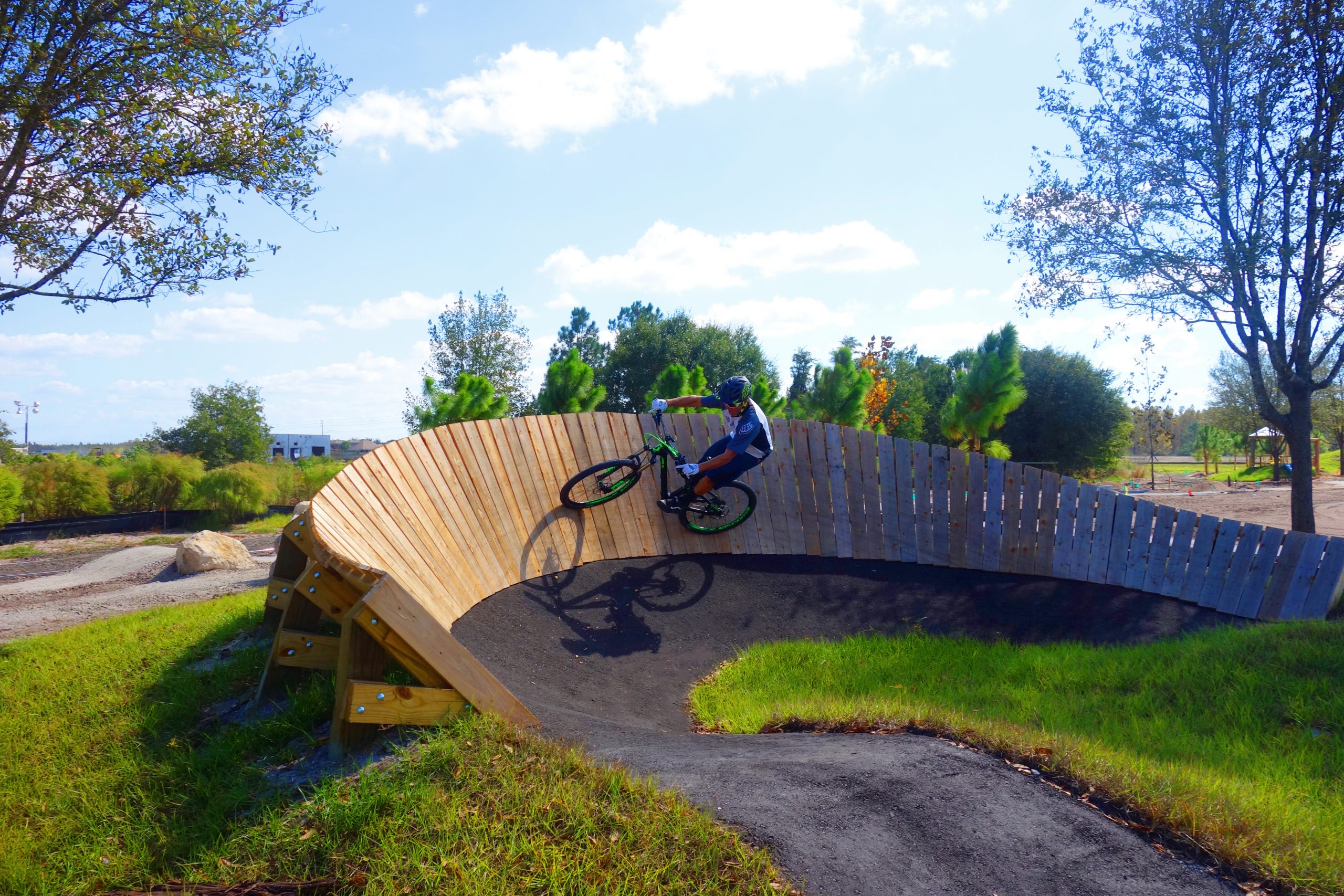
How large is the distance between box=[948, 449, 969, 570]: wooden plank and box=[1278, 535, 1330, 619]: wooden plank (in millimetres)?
3599

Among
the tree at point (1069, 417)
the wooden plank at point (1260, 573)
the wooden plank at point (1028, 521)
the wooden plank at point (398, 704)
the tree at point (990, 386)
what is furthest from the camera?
the tree at point (1069, 417)

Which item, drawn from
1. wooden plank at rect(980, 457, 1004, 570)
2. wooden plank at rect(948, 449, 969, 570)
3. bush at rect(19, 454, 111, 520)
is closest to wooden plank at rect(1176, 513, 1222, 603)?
wooden plank at rect(980, 457, 1004, 570)

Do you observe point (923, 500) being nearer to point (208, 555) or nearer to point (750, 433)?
point (750, 433)

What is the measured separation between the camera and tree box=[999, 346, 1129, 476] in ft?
109

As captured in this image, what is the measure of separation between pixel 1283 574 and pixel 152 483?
25.7 meters

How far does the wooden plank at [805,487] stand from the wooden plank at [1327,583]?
5.69 m

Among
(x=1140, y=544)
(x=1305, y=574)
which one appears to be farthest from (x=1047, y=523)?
(x=1305, y=574)

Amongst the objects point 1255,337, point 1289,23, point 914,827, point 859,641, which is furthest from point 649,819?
point 1289,23

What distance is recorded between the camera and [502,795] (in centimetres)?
338

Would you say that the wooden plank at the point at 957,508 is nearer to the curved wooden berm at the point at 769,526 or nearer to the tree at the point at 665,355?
the curved wooden berm at the point at 769,526

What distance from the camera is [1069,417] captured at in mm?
33375

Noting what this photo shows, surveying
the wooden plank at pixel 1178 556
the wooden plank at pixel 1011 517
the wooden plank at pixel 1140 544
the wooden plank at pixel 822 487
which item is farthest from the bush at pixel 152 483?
the wooden plank at pixel 1178 556

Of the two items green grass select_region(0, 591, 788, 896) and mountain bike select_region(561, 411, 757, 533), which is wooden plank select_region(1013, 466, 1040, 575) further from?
green grass select_region(0, 591, 788, 896)

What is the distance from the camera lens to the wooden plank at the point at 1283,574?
9.19 metres
